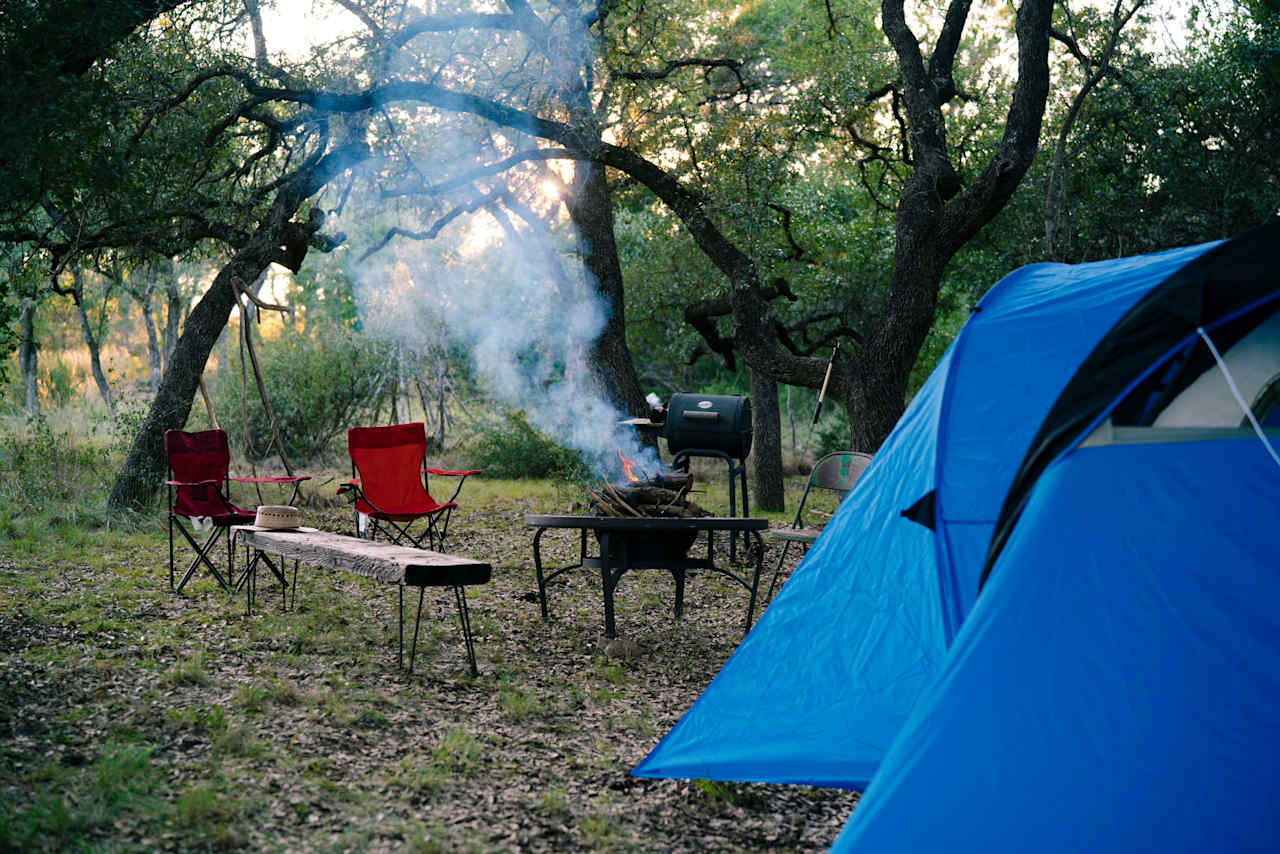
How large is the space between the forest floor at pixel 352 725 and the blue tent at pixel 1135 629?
0.72 meters

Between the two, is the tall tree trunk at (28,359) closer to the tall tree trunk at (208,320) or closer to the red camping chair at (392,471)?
the tall tree trunk at (208,320)

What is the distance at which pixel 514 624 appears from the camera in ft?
16.7

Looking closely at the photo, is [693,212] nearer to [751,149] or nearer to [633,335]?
[751,149]

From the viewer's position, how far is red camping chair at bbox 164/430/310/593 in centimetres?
568

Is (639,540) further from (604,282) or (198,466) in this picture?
Result: (604,282)

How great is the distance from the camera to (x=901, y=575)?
9.72 feet

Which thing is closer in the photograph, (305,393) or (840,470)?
(840,470)

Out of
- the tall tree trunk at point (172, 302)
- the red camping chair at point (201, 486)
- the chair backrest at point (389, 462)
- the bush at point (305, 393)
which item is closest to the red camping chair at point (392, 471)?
the chair backrest at point (389, 462)

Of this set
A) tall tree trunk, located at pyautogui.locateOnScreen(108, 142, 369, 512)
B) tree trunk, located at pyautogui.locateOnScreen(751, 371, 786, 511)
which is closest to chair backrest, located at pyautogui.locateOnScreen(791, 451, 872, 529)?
tree trunk, located at pyautogui.locateOnScreen(751, 371, 786, 511)

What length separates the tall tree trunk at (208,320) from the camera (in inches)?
329

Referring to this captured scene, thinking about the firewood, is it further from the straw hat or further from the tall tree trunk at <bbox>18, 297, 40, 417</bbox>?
the tall tree trunk at <bbox>18, 297, 40, 417</bbox>

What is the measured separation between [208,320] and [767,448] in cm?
538

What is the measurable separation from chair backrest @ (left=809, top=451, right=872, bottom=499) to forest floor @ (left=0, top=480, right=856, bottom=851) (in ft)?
2.78

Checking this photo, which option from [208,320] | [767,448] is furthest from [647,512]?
[767,448]
